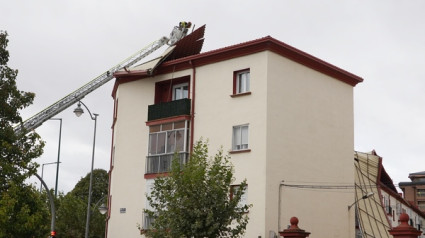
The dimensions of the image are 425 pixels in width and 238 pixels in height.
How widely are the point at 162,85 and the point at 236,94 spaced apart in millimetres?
6171

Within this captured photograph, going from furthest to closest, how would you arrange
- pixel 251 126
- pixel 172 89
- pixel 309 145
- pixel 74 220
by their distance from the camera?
pixel 74 220 < pixel 172 89 < pixel 309 145 < pixel 251 126

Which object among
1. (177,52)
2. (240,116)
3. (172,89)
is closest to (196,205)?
(240,116)

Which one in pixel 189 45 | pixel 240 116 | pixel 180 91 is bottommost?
pixel 240 116

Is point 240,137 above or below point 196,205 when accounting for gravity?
above

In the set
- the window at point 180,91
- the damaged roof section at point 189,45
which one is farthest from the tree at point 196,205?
the damaged roof section at point 189,45

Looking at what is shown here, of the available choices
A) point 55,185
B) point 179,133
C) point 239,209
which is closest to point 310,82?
point 179,133

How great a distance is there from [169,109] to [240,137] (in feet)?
15.9

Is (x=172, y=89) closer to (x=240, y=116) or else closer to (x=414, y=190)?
(x=240, y=116)

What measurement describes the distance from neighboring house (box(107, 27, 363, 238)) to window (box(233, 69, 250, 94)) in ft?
0.17

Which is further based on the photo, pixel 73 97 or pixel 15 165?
pixel 73 97

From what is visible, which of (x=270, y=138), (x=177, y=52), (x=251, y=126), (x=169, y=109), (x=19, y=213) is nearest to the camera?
(x=19, y=213)

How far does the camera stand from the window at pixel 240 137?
3464 centimetres

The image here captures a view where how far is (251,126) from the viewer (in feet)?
113

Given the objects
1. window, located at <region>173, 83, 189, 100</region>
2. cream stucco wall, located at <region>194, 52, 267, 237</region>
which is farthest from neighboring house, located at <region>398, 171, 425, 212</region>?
cream stucco wall, located at <region>194, 52, 267, 237</region>
